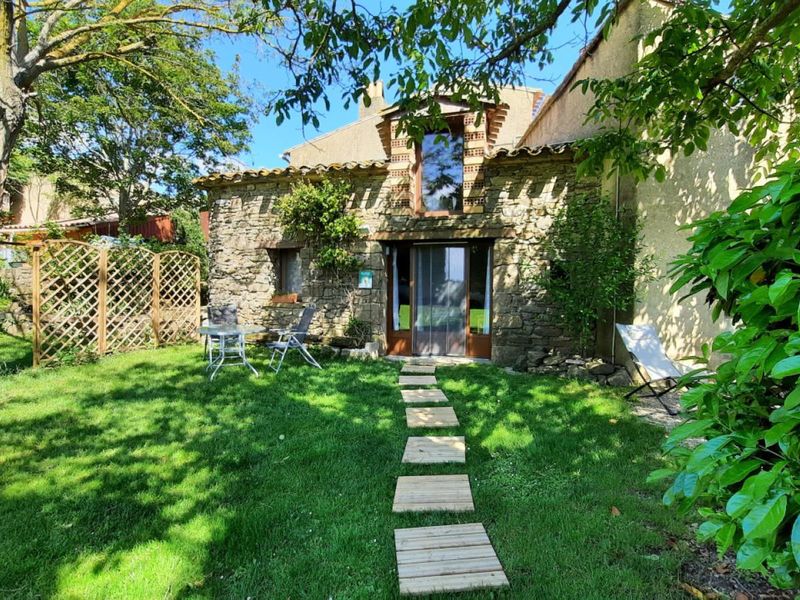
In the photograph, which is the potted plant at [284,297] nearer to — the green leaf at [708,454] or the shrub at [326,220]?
the shrub at [326,220]

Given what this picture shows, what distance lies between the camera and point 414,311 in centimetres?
748

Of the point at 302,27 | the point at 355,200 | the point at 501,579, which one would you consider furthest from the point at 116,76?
the point at 501,579

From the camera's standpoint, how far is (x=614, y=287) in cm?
547

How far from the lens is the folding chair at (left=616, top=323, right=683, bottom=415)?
16.0 feet

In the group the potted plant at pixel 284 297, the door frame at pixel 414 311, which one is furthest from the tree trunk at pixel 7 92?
the door frame at pixel 414 311

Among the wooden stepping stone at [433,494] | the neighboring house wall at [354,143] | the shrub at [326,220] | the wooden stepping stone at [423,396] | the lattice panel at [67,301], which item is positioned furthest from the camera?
the neighboring house wall at [354,143]

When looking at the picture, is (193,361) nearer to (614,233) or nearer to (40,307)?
(40,307)

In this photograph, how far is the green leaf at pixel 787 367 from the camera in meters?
0.87

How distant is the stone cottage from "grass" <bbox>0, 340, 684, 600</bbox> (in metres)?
2.20

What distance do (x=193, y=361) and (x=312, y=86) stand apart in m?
5.38

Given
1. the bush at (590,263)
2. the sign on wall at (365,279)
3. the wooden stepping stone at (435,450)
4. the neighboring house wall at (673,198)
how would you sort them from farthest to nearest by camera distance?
the sign on wall at (365,279) < the bush at (590,263) < the neighboring house wall at (673,198) < the wooden stepping stone at (435,450)

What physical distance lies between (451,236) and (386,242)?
4.19ft

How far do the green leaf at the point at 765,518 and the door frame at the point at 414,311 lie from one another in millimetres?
6077

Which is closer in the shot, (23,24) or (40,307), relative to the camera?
(23,24)
